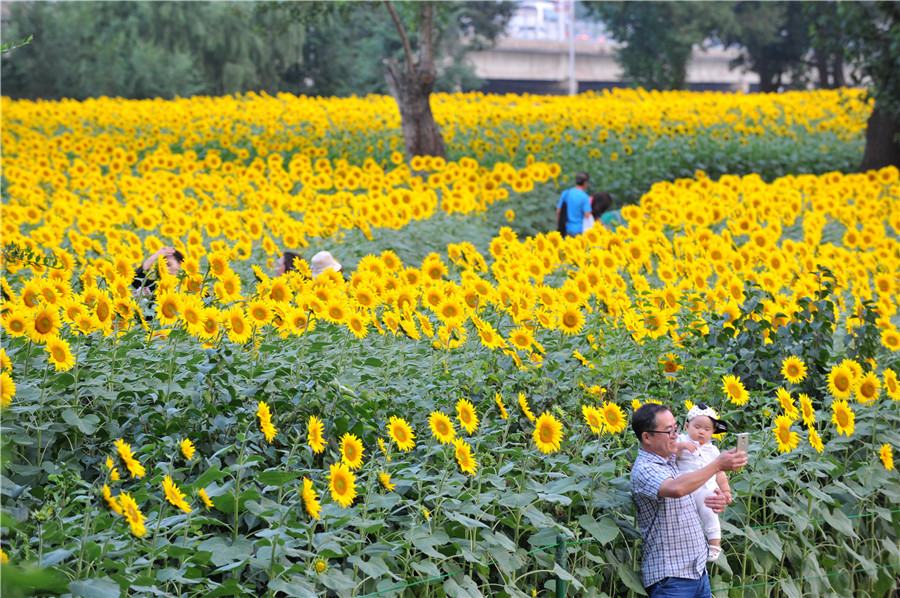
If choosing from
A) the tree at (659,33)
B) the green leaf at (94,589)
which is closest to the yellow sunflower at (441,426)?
the green leaf at (94,589)

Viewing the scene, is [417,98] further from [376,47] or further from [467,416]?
[376,47]

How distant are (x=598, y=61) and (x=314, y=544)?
5226 cm

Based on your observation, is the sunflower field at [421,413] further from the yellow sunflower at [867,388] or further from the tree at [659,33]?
the tree at [659,33]

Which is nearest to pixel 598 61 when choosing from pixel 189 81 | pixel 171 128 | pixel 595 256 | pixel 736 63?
pixel 736 63

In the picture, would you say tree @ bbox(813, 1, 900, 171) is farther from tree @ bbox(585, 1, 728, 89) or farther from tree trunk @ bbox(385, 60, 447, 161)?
tree @ bbox(585, 1, 728, 89)

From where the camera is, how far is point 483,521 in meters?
4.03

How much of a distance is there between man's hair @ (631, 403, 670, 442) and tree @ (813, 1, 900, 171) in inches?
449

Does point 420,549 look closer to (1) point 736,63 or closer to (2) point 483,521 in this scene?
(2) point 483,521

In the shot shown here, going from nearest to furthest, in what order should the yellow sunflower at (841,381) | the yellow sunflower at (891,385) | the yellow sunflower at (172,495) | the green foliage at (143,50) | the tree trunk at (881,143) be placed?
the yellow sunflower at (172,495)
the yellow sunflower at (841,381)
the yellow sunflower at (891,385)
the tree trunk at (881,143)
the green foliage at (143,50)

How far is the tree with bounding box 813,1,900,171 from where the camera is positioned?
14188 mm

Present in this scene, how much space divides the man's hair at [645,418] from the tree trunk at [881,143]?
1322 centimetres

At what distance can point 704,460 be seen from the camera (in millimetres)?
4219

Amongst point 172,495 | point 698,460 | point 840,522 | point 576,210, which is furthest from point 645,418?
point 576,210

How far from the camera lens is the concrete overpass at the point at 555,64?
49688 mm
